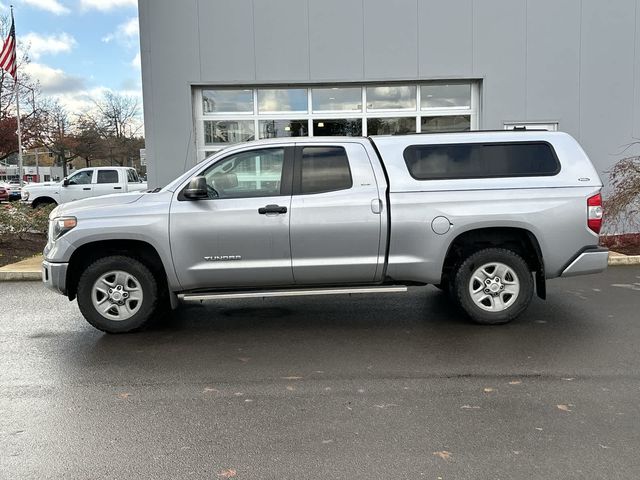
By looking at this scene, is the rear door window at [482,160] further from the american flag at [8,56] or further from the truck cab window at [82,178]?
the american flag at [8,56]

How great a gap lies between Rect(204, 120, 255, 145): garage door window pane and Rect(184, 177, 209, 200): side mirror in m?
7.48

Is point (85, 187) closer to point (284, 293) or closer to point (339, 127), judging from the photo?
point (339, 127)

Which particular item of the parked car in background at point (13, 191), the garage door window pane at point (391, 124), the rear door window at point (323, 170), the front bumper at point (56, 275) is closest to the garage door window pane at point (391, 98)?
the garage door window pane at point (391, 124)

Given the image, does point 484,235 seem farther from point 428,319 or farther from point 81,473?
point 81,473

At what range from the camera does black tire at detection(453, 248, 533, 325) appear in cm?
587

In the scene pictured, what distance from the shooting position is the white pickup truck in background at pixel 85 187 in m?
18.3

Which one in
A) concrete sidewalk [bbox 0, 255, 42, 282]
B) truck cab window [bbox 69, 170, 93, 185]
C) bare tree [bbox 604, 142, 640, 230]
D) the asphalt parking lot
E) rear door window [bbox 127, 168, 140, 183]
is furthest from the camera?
rear door window [bbox 127, 168, 140, 183]

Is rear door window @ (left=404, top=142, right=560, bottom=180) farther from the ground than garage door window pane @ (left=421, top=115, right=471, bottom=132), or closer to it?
closer to it

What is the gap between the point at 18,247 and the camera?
11.6 meters

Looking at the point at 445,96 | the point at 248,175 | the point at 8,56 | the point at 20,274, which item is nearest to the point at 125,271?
the point at 248,175

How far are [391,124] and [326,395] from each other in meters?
9.56

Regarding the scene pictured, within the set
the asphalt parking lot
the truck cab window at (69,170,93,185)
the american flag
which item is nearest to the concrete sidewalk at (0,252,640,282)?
the asphalt parking lot

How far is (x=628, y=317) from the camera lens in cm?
629

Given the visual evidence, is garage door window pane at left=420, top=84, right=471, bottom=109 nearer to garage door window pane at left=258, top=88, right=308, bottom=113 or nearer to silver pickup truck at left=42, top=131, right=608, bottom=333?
garage door window pane at left=258, top=88, right=308, bottom=113
